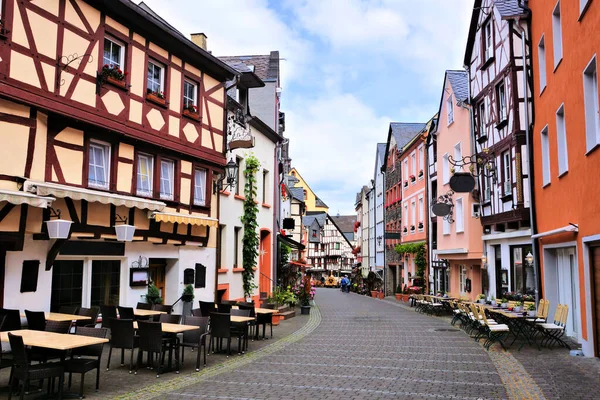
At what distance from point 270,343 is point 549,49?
10093 mm

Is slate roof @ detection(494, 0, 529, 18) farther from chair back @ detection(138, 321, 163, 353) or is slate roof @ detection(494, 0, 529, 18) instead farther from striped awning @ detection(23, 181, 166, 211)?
chair back @ detection(138, 321, 163, 353)

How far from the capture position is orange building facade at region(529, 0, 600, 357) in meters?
10.6

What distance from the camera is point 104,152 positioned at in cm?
1301

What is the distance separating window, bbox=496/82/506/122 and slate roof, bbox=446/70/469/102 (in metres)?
4.19

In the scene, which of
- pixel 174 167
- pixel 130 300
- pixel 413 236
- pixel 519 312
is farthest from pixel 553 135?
pixel 413 236

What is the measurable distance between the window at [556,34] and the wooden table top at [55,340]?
11534 millimetres

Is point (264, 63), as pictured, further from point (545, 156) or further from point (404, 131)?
point (545, 156)

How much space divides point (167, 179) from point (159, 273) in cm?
277

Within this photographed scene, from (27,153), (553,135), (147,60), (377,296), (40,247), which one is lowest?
(377,296)

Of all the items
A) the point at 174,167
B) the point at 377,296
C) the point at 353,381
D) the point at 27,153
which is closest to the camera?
the point at 353,381

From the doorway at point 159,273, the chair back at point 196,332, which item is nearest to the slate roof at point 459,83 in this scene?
the doorway at point 159,273

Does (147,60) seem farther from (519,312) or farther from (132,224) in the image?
(519,312)

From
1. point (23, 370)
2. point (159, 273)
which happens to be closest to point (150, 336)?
point (23, 370)

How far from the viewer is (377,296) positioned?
1583 inches
